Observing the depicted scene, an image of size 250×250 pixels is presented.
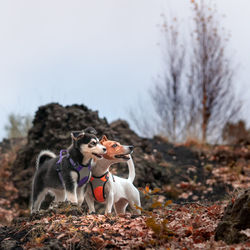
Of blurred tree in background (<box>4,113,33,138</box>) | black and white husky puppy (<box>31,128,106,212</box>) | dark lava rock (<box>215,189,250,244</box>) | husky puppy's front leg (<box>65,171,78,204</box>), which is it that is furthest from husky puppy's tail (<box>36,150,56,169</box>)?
blurred tree in background (<box>4,113,33,138</box>)

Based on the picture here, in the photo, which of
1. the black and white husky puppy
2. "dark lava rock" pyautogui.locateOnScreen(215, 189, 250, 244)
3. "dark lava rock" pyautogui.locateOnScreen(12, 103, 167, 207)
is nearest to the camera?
Answer: "dark lava rock" pyautogui.locateOnScreen(215, 189, 250, 244)

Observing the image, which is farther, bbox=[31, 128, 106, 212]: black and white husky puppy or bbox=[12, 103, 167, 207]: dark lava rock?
bbox=[12, 103, 167, 207]: dark lava rock

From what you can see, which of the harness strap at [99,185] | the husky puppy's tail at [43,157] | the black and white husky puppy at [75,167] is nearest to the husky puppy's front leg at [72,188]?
the black and white husky puppy at [75,167]

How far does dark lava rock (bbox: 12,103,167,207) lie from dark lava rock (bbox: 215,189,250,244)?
4.92m

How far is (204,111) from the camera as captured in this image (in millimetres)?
15305

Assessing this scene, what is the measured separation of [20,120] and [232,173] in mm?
8380

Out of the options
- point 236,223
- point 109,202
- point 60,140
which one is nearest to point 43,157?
point 109,202

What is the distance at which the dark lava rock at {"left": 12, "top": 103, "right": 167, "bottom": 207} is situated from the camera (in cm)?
876

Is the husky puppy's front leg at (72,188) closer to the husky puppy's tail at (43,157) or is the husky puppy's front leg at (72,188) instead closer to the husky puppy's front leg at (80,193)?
the husky puppy's front leg at (80,193)

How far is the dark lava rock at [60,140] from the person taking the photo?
8.76 m

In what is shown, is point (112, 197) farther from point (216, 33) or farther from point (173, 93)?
point (216, 33)

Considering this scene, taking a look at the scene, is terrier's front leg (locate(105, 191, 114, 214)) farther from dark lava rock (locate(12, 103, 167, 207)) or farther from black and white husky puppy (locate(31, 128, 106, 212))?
dark lava rock (locate(12, 103, 167, 207))

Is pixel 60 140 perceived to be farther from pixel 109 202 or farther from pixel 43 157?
pixel 109 202

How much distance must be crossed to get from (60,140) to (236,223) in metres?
5.86
